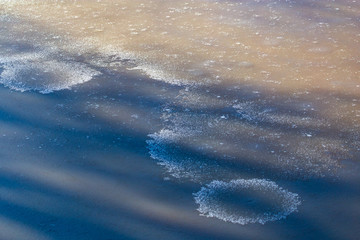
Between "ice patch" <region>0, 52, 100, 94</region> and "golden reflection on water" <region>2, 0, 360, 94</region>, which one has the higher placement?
"golden reflection on water" <region>2, 0, 360, 94</region>

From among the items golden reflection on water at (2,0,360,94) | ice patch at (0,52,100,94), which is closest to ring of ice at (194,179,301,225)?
golden reflection on water at (2,0,360,94)

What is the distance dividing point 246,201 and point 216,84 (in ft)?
4.22

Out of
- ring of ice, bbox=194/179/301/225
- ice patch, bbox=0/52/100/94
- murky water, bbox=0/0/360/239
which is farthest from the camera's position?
Result: ice patch, bbox=0/52/100/94

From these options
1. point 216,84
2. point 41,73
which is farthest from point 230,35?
point 41,73

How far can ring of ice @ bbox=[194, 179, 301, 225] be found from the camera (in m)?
2.38

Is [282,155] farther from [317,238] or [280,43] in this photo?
[280,43]

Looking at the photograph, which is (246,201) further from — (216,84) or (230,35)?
(230,35)

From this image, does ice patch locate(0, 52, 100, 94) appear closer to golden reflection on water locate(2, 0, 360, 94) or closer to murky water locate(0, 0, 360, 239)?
murky water locate(0, 0, 360, 239)

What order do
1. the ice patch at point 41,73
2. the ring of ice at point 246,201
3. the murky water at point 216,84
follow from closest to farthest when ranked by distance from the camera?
the ring of ice at point 246,201
the murky water at point 216,84
the ice patch at point 41,73

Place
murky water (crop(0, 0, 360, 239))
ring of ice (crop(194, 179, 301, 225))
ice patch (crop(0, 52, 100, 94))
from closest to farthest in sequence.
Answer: ring of ice (crop(194, 179, 301, 225)), murky water (crop(0, 0, 360, 239)), ice patch (crop(0, 52, 100, 94))

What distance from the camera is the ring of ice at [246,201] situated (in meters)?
2.38

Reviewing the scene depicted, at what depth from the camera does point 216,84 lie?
3611 mm

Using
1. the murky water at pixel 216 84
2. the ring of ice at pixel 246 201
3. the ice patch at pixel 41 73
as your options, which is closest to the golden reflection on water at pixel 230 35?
the murky water at pixel 216 84

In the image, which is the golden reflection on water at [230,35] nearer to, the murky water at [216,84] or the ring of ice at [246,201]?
the murky water at [216,84]
